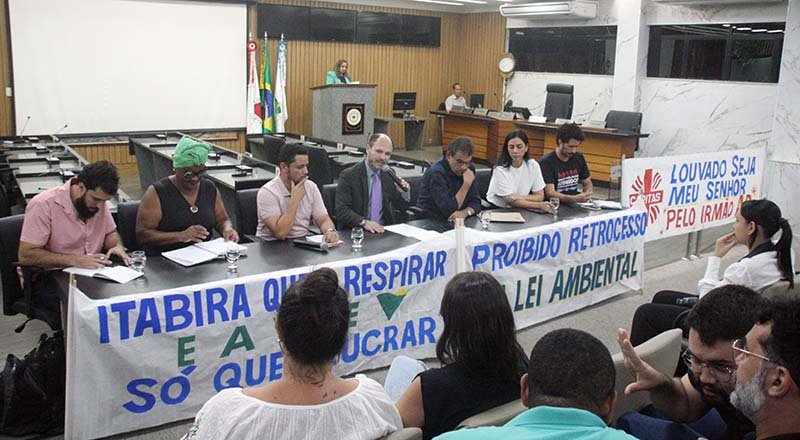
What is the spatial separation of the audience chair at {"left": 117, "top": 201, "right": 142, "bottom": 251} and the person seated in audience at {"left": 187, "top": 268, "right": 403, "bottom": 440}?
2.64 metres

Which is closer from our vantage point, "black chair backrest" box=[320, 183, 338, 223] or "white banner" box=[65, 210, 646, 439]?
"white banner" box=[65, 210, 646, 439]

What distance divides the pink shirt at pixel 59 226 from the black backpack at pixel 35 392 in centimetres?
57

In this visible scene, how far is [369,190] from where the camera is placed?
471 centimetres

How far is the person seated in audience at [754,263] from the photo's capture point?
342cm

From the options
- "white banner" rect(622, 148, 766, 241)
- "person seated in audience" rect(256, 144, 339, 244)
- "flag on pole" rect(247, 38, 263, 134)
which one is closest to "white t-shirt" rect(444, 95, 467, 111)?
"flag on pole" rect(247, 38, 263, 134)

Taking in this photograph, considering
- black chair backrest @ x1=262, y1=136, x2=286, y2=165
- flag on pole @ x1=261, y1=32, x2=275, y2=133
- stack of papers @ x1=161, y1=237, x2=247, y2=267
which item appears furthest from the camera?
flag on pole @ x1=261, y1=32, x2=275, y2=133

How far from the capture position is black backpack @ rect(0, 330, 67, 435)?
9.89ft

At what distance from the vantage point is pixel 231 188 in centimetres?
578

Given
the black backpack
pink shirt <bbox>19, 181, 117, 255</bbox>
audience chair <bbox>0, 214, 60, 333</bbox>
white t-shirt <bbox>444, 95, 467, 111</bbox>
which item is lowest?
the black backpack

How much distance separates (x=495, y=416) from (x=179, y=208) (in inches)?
107

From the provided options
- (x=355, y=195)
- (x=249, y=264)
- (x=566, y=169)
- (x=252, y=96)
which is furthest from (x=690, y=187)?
(x=252, y=96)

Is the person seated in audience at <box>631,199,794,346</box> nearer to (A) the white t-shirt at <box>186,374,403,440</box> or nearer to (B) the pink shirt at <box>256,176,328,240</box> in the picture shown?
(B) the pink shirt at <box>256,176,328,240</box>

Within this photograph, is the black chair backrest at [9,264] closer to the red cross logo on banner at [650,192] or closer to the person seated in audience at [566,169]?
the person seated in audience at [566,169]

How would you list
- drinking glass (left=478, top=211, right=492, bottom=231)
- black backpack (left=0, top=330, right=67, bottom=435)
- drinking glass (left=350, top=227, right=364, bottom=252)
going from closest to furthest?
black backpack (left=0, top=330, right=67, bottom=435) → drinking glass (left=350, top=227, right=364, bottom=252) → drinking glass (left=478, top=211, right=492, bottom=231)
